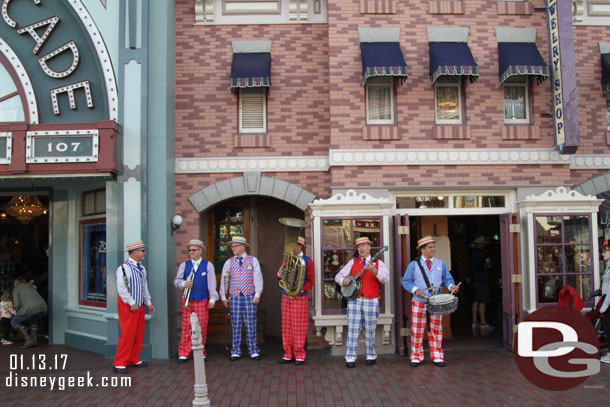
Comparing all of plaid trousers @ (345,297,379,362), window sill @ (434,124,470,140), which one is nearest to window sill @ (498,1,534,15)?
window sill @ (434,124,470,140)

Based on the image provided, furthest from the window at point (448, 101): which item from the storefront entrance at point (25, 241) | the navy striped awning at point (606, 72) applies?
the storefront entrance at point (25, 241)

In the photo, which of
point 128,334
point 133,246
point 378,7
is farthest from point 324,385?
point 378,7

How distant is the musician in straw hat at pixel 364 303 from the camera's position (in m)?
8.05

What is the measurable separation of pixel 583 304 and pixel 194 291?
5.88m

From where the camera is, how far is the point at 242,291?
8.55 meters

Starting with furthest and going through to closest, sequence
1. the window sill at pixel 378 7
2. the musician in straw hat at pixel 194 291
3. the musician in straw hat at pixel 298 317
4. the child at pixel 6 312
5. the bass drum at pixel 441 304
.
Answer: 1. the child at pixel 6 312
2. the window sill at pixel 378 7
3. the musician in straw hat at pixel 194 291
4. the musician in straw hat at pixel 298 317
5. the bass drum at pixel 441 304

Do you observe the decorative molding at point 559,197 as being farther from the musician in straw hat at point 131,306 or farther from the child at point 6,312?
the child at point 6,312

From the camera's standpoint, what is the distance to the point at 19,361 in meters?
8.73

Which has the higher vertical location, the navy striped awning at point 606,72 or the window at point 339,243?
the navy striped awning at point 606,72

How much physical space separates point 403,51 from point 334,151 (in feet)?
6.91

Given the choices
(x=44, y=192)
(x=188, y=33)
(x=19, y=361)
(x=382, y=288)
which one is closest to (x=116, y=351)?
(x=19, y=361)

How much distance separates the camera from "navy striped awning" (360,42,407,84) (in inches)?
341

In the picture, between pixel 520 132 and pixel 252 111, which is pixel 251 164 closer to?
pixel 252 111

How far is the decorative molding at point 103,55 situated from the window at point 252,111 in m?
2.11
